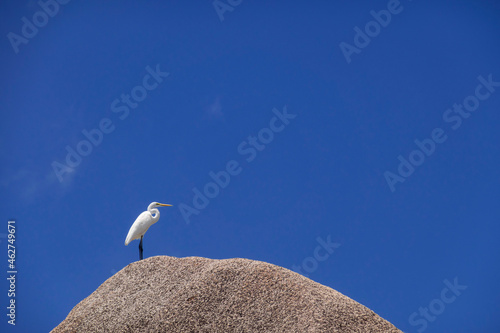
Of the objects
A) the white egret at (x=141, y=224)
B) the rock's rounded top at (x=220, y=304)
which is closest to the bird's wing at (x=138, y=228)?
the white egret at (x=141, y=224)

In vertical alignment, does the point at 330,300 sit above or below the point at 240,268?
below

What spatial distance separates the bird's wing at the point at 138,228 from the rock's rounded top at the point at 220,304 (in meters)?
1.19

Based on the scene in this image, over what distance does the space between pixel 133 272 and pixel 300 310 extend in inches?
148

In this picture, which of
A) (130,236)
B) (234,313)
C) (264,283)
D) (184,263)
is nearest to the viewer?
(234,313)

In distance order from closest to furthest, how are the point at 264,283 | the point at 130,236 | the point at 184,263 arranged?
the point at 264,283, the point at 184,263, the point at 130,236

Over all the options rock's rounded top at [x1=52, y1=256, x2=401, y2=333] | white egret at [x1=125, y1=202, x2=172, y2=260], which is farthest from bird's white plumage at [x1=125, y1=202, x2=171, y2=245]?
rock's rounded top at [x1=52, y1=256, x2=401, y2=333]

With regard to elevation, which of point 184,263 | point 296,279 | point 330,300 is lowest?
point 330,300

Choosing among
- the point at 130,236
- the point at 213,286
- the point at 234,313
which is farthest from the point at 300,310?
the point at 130,236

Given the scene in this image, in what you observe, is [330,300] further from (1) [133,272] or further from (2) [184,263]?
(1) [133,272]

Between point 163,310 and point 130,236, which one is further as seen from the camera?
point 130,236

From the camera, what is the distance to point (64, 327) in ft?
27.7

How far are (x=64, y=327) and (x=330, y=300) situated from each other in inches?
206

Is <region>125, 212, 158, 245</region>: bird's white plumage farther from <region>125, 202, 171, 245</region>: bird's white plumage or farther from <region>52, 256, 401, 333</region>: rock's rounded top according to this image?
<region>52, 256, 401, 333</region>: rock's rounded top

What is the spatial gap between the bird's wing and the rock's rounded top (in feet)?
3.91
